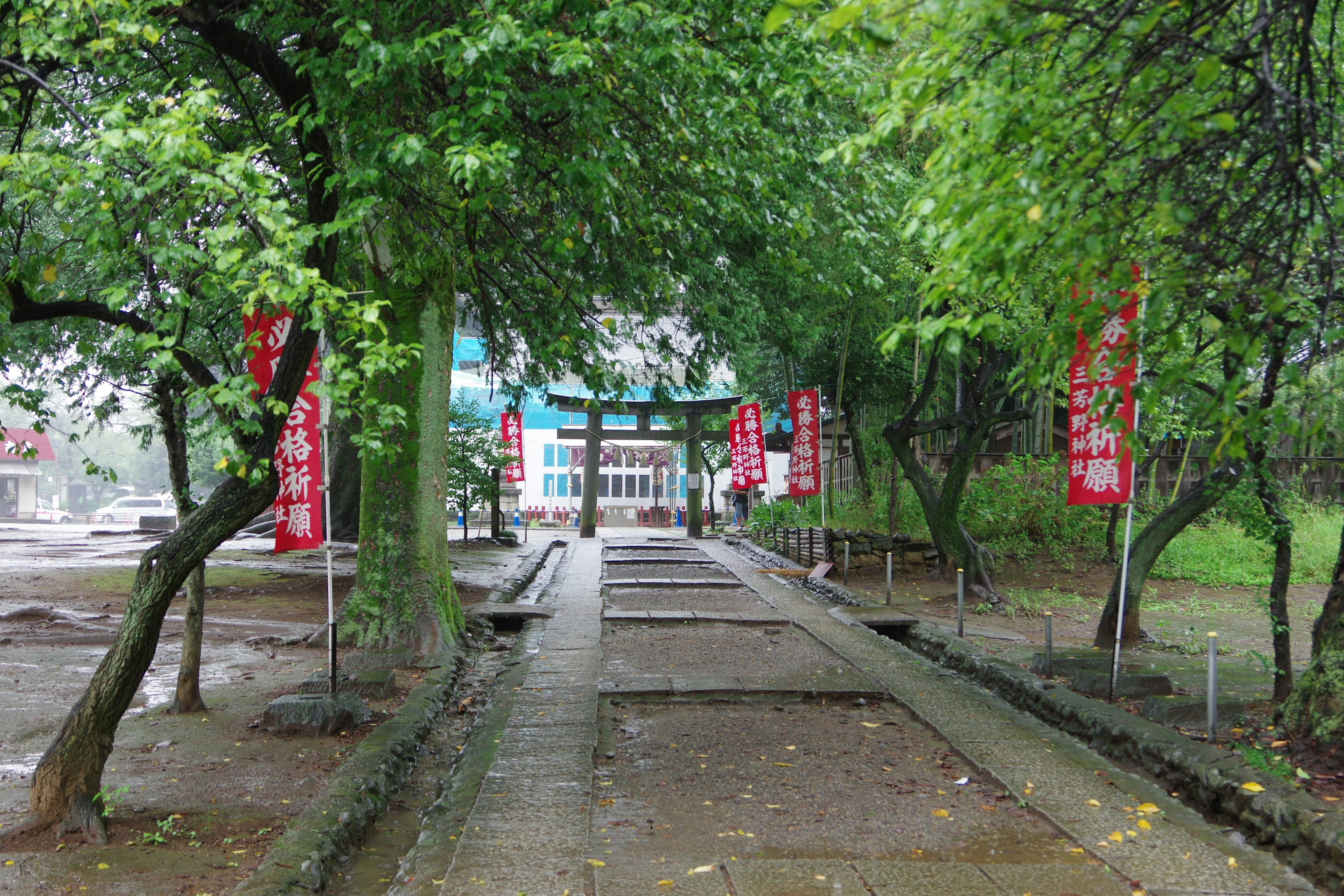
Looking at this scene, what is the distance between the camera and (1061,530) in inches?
661

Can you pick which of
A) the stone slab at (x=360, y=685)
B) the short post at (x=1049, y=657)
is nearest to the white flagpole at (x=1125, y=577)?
the short post at (x=1049, y=657)

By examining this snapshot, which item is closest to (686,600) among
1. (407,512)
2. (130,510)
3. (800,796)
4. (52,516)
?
(407,512)

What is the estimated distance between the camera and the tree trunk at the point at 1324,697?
17.0ft

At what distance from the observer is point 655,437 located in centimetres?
2980

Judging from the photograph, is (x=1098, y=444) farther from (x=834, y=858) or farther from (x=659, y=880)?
(x=659, y=880)

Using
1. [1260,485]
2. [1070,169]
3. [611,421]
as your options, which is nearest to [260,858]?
[1070,169]

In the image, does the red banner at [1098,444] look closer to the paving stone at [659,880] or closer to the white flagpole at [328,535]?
the paving stone at [659,880]

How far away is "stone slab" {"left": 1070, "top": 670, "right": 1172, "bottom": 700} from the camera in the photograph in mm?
7387

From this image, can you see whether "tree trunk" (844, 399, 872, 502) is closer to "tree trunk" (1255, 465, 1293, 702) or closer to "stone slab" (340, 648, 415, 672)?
"stone slab" (340, 648, 415, 672)

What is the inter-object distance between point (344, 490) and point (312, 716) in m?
15.8

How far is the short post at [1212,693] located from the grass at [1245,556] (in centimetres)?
950

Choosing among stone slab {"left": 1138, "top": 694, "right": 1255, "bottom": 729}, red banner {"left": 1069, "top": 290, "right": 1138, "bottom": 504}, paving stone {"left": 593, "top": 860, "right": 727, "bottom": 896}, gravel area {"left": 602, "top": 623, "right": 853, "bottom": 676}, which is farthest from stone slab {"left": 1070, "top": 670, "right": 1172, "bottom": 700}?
paving stone {"left": 593, "top": 860, "right": 727, "bottom": 896}

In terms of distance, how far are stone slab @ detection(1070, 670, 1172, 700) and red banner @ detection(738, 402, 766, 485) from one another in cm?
1830

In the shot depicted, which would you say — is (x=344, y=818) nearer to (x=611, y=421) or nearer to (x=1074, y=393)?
(x=1074, y=393)
